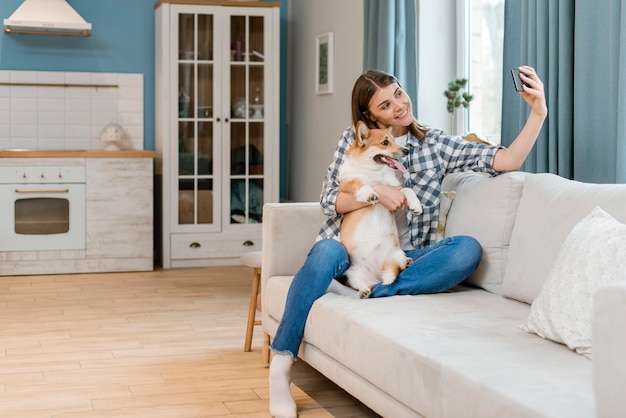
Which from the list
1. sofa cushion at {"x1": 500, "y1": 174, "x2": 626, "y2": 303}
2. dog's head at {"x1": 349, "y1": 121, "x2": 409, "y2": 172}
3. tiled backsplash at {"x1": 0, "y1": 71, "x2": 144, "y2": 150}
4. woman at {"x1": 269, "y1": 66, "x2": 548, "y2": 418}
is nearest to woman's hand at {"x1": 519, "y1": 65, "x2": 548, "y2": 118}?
woman at {"x1": 269, "y1": 66, "x2": 548, "y2": 418}

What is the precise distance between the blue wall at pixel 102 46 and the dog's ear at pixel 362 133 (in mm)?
3523

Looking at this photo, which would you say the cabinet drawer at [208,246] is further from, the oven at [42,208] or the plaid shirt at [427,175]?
the plaid shirt at [427,175]

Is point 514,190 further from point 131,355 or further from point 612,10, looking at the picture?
point 131,355

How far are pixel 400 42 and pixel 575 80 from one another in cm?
155

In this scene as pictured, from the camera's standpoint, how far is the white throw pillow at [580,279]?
1.94 m

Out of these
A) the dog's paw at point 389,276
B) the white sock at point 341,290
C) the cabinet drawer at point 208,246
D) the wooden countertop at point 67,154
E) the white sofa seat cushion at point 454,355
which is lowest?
the cabinet drawer at point 208,246

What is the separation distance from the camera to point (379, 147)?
9.21 feet

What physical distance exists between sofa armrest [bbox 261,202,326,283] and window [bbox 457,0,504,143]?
1.42 metres

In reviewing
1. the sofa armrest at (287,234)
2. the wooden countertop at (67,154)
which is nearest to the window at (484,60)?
the sofa armrest at (287,234)

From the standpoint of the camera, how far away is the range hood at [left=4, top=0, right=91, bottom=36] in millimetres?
5417

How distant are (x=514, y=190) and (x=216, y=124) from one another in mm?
3302

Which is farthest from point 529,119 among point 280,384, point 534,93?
point 280,384

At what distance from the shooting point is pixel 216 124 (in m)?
5.77

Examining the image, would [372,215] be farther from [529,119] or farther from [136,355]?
[136,355]
